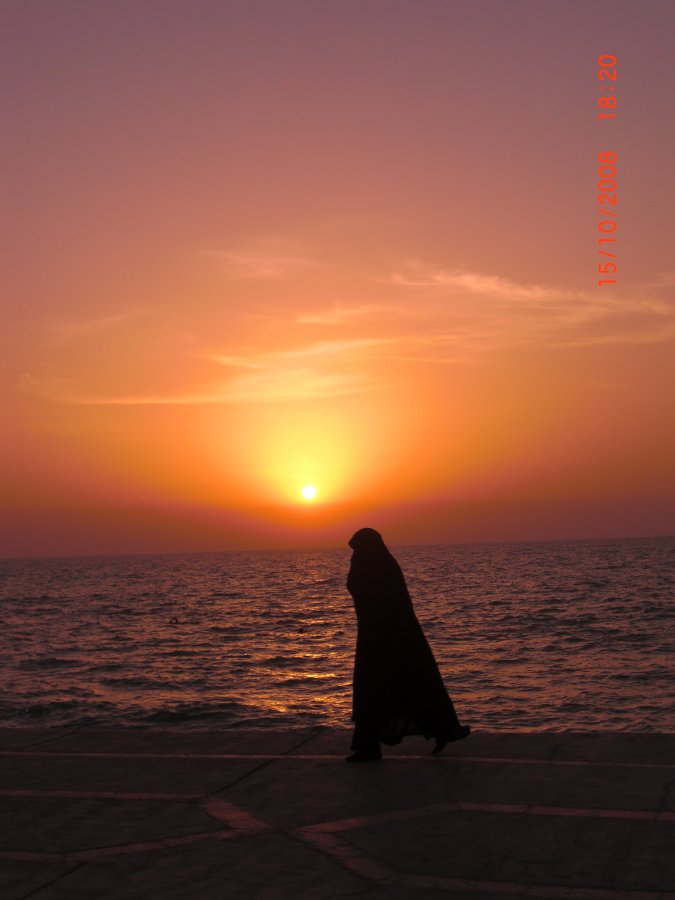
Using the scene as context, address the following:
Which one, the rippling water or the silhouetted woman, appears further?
the rippling water

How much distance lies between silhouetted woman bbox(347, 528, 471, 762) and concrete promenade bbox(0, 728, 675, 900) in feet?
0.60

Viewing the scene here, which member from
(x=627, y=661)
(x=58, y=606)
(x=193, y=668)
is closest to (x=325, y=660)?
(x=193, y=668)

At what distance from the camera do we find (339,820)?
5090mm

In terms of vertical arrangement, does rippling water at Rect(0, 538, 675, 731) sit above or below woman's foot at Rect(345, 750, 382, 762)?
below

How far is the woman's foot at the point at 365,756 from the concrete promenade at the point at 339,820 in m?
0.08

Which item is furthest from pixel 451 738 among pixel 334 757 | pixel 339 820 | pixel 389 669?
pixel 339 820

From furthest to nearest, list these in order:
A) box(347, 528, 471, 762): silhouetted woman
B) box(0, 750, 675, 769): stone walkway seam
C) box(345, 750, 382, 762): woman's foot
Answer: box(347, 528, 471, 762): silhouetted woman < box(345, 750, 382, 762): woman's foot < box(0, 750, 675, 769): stone walkway seam

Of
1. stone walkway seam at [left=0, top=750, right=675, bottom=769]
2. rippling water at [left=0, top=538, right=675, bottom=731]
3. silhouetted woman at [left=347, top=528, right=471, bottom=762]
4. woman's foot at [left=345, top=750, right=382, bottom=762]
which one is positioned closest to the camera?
stone walkway seam at [left=0, top=750, right=675, bottom=769]

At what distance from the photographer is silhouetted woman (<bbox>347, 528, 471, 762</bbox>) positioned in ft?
22.1

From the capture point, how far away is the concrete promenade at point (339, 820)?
4.18 metres

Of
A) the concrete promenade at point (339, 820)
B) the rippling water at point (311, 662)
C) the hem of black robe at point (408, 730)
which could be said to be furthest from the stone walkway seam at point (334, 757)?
the rippling water at point (311, 662)

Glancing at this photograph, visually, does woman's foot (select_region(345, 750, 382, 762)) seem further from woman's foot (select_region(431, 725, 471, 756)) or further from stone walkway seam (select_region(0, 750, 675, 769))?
woman's foot (select_region(431, 725, 471, 756))

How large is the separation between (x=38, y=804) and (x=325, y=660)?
22.5 m

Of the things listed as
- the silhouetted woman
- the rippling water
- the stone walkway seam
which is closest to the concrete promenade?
the stone walkway seam
